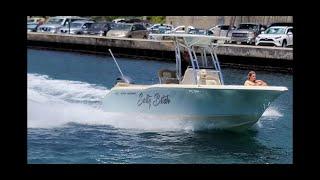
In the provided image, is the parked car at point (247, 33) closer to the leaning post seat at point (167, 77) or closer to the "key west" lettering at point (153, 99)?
the leaning post seat at point (167, 77)

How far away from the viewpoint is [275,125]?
14.4 meters

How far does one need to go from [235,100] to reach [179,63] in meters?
1.27

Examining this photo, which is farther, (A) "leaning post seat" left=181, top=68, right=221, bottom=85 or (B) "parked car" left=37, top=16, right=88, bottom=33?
(B) "parked car" left=37, top=16, right=88, bottom=33

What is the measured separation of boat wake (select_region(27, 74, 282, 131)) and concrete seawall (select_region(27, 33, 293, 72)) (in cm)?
286

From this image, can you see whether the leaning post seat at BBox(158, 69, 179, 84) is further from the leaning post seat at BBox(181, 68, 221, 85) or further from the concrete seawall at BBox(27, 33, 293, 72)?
the concrete seawall at BBox(27, 33, 293, 72)

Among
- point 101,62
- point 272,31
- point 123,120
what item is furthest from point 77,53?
point 123,120

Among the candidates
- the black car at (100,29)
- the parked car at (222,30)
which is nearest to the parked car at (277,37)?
the parked car at (222,30)

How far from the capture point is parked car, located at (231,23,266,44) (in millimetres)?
27781

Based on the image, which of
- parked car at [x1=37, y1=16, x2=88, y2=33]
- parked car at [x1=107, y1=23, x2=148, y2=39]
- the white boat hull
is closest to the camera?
the white boat hull

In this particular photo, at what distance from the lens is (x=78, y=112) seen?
1530 cm

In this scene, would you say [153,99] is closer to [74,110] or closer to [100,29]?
[74,110]

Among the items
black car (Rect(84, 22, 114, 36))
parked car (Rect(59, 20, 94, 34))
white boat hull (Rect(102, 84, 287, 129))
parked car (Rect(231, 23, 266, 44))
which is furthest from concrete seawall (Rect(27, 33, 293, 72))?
white boat hull (Rect(102, 84, 287, 129))
